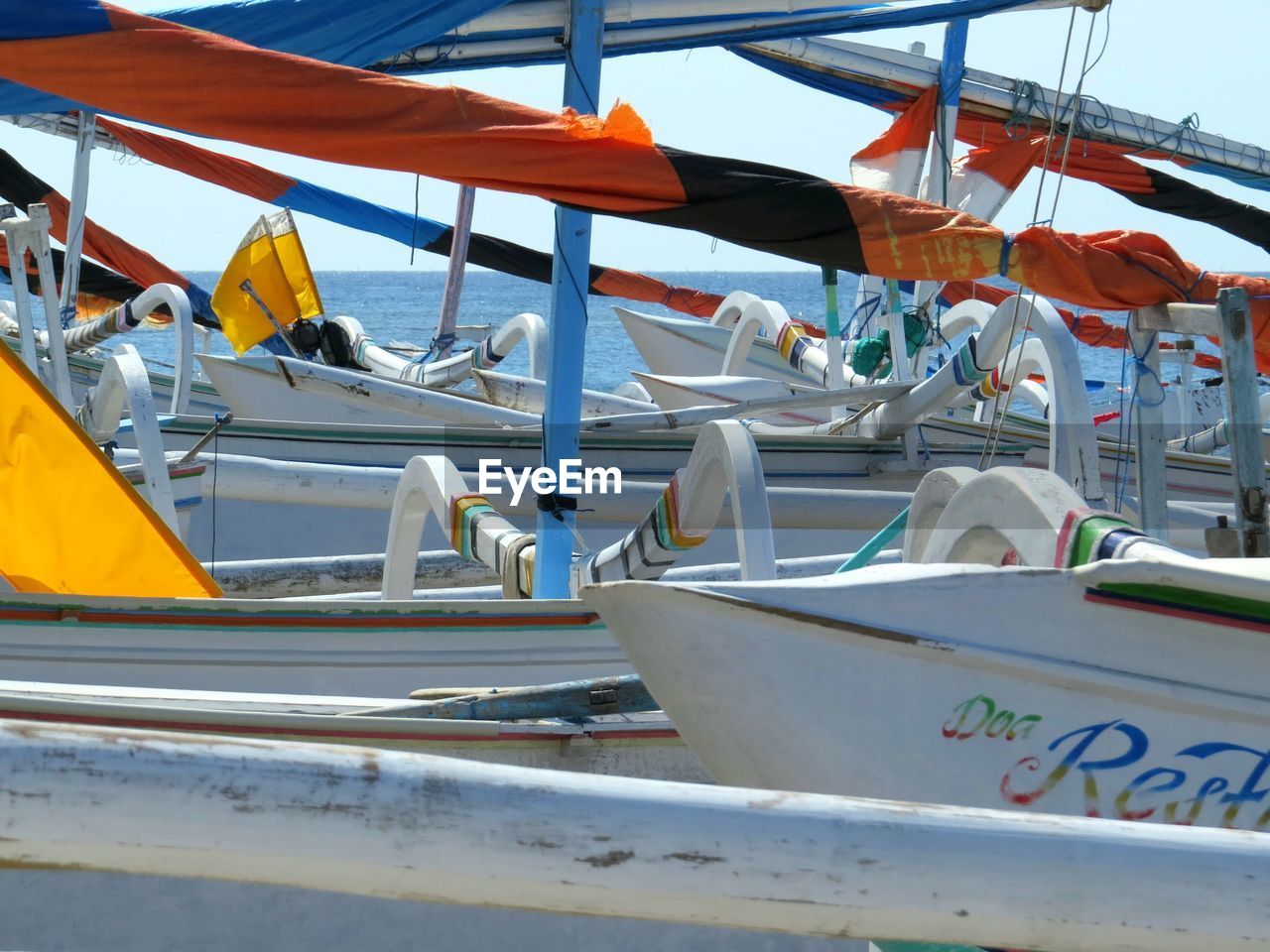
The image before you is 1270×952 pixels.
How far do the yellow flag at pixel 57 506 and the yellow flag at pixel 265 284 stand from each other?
545 cm

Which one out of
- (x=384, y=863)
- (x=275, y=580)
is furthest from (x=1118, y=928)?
(x=275, y=580)

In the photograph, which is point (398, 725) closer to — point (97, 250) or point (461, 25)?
point (461, 25)

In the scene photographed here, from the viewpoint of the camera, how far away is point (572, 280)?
4.41 meters

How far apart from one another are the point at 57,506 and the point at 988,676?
2307 millimetres

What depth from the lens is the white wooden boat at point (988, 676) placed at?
1.76 metres

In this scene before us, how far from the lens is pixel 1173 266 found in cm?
343

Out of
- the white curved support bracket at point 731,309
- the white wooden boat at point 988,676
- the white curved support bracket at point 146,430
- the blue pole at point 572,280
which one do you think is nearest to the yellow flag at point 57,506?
the white curved support bracket at point 146,430

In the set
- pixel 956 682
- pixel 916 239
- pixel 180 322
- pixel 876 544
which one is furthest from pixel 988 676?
pixel 180 322

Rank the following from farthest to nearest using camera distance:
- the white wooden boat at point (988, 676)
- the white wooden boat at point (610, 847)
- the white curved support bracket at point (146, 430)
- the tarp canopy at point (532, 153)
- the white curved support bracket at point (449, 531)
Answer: the white curved support bracket at point (146, 430), the white curved support bracket at point (449, 531), the tarp canopy at point (532, 153), the white wooden boat at point (988, 676), the white wooden boat at point (610, 847)

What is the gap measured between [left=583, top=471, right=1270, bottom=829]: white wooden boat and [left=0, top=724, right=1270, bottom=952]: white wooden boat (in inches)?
26.9

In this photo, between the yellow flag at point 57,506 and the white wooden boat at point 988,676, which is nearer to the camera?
the white wooden boat at point 988,676

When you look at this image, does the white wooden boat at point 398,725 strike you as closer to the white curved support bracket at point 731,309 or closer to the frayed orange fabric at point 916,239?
the frayed orange fabric at point 916,239

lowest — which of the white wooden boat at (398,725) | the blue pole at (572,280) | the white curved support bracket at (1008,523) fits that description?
the white wooden boat at (398,725)

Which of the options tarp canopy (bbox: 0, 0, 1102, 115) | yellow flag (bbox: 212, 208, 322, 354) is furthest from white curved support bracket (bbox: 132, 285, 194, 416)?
tarp canopy (bbox: 0, 0, 1102, 115)
